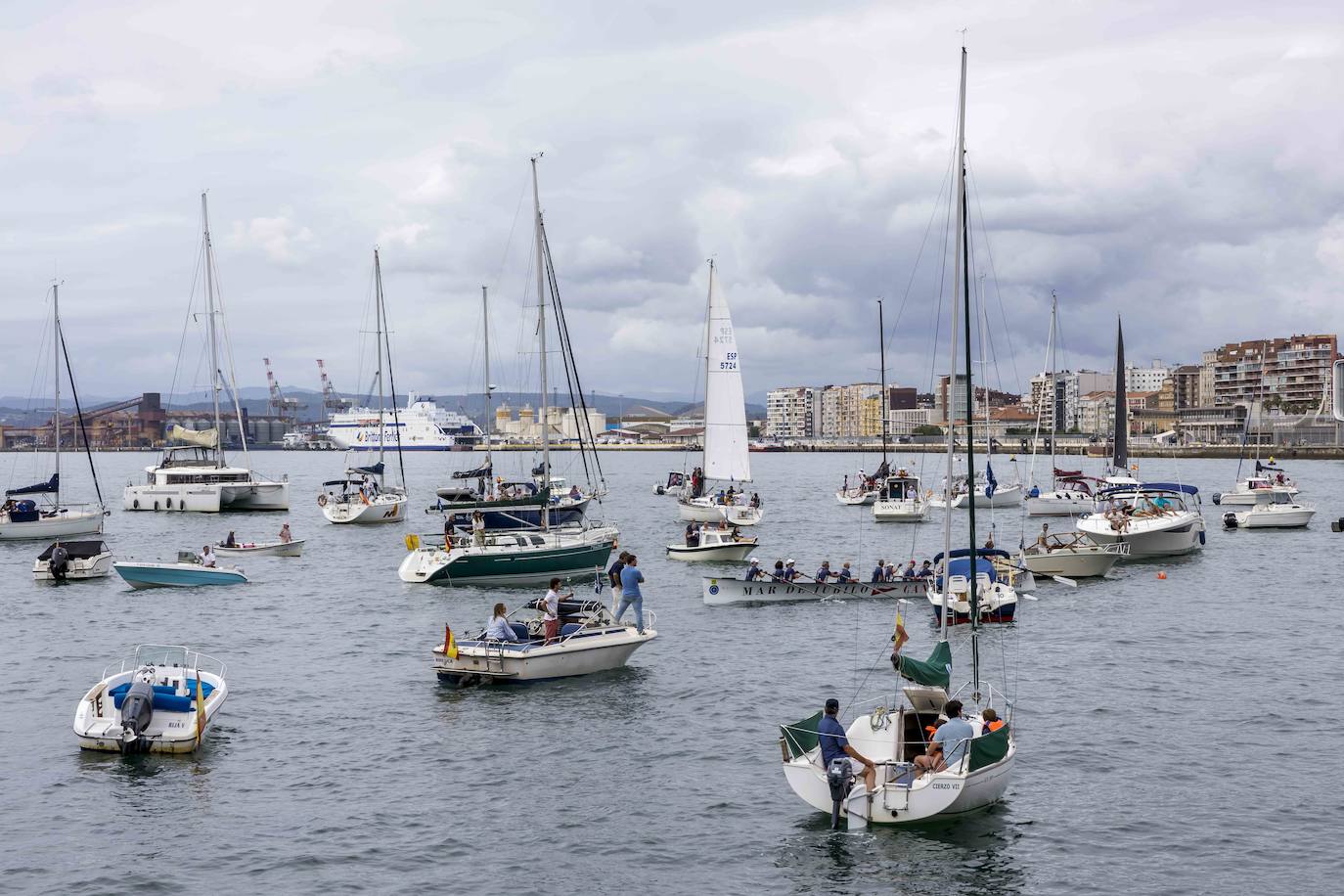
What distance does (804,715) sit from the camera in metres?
27.5

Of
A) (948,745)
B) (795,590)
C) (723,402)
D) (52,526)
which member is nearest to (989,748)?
(948,745)

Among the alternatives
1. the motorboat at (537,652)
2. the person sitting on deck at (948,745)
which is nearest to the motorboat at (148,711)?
the motorboat at (537,652)

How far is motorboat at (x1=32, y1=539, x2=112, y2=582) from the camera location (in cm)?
5169

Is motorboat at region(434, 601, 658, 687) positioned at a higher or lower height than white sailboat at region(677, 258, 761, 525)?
lower

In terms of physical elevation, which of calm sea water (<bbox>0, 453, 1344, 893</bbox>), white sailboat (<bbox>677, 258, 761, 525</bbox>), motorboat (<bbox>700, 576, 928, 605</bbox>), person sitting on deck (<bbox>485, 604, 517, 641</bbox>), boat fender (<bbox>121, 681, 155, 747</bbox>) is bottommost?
calm sea water (<bbox>0, 453, 1344, 893</bbox>)

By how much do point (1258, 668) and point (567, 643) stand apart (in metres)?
18.8

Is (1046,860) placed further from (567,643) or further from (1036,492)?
(1036,492)

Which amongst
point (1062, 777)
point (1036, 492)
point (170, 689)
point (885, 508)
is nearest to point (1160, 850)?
point (1062, 777)

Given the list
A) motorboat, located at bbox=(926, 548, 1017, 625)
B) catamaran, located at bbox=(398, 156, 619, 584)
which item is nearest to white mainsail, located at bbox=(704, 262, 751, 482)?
catamaran, located at bbox=(398, 156, 619, 584)

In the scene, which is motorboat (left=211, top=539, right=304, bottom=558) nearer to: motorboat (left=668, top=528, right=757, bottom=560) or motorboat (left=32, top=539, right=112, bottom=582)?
motorboat (left=32, top=539, right=112, bottom=582)

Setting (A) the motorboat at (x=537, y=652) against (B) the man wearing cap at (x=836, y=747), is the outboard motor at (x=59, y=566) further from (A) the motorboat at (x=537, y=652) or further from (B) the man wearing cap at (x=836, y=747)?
(B) the man wearing cap at (x=836, y=747)

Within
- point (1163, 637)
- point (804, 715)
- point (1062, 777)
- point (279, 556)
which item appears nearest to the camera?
point (1062, 777)

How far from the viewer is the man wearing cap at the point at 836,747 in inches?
768

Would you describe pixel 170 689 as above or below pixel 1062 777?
above
